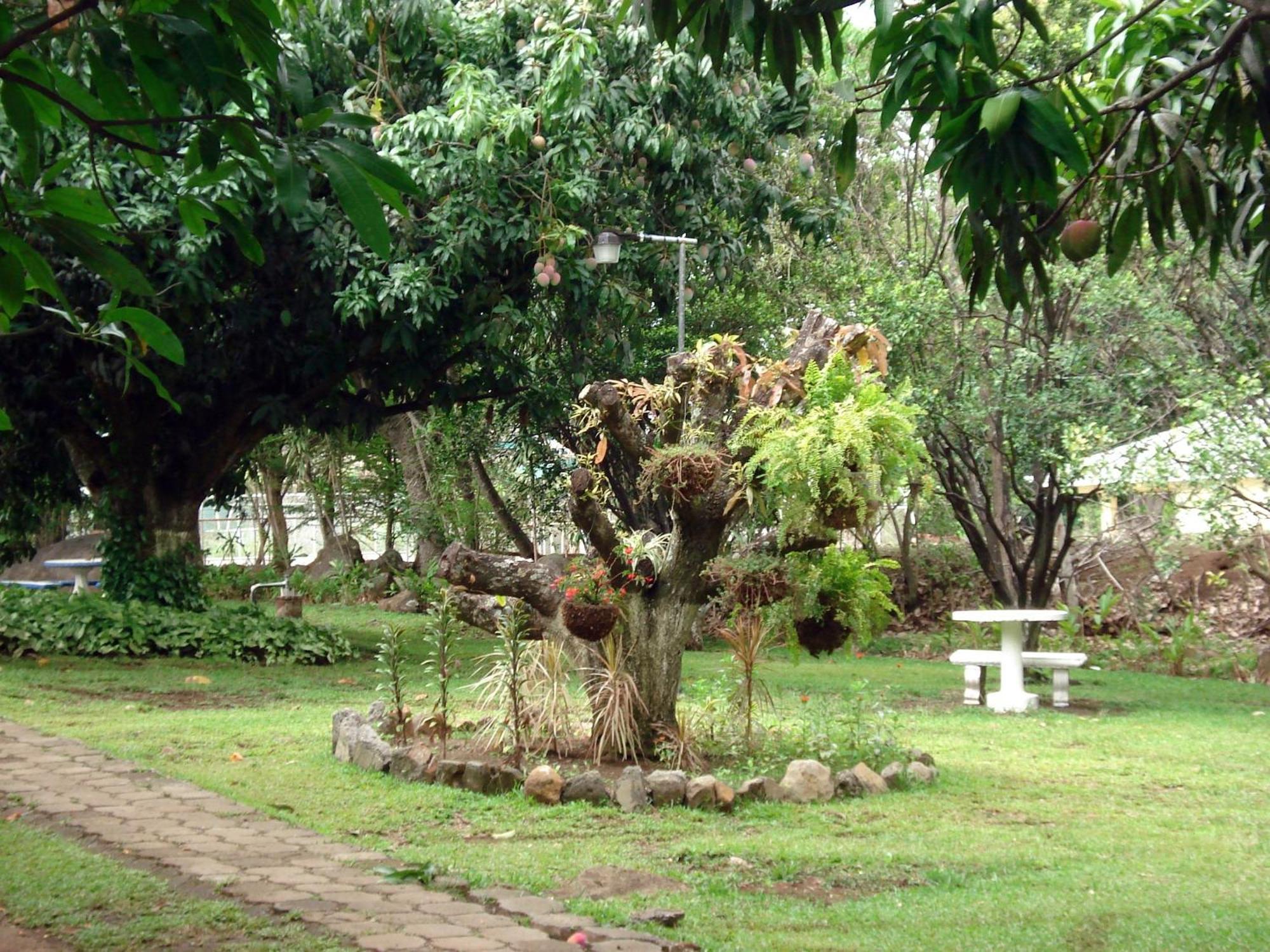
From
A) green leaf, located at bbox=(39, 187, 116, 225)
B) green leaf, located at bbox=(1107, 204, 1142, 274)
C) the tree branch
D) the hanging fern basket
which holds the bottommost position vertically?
the hanging fern basket

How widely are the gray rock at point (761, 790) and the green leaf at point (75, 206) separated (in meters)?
5.75

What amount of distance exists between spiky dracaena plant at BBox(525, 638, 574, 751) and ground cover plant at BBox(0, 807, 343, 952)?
3100 millimetres

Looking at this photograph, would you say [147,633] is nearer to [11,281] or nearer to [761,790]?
[761,790]

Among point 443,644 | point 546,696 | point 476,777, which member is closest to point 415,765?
point 476,777

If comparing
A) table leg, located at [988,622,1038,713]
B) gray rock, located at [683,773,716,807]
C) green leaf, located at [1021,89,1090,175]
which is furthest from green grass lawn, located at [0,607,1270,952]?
green leaf, located at [1021,89,1090,175]

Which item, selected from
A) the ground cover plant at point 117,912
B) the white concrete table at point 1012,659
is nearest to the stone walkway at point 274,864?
the ground cover plant at point 117,912

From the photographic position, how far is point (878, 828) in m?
6.89

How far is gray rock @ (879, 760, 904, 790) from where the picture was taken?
316 inches

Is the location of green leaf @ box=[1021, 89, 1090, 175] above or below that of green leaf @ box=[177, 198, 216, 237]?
above

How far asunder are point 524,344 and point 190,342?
458cm

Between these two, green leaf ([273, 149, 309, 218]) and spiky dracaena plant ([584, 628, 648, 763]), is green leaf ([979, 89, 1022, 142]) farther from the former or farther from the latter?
spiky dracaena plant ([584, 628, 648, 763])

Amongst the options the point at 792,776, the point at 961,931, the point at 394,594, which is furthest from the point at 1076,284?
the point at 394,594

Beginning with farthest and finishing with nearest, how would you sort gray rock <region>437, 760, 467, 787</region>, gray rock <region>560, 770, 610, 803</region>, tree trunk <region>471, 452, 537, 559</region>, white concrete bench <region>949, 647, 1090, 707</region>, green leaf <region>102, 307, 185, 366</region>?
tree trunk <region>471, 452, 537, 559</region> → white concrete bench <region>949, 647, 1090, 707</region> → gray rock <region>437, 760, 467, 787</region> → gray rock <region>560, 770, 610, 803</region> → green leaf <region>102, 307, 185, 366</region>

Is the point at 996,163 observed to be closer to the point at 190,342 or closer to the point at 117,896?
the point at 117,896
